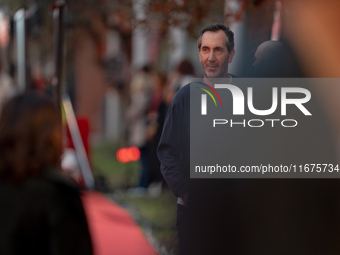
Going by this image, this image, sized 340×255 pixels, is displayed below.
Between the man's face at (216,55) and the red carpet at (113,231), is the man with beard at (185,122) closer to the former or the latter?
the man's face at (216,55)

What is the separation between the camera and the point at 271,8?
358cm

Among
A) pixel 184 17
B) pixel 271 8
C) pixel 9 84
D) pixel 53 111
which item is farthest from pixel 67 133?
pixel 53 111

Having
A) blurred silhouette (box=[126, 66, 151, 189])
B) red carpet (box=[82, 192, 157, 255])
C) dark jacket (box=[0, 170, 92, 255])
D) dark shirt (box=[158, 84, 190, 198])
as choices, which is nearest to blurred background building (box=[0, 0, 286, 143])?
dark shirt (box=[158, 84, 190, 198])

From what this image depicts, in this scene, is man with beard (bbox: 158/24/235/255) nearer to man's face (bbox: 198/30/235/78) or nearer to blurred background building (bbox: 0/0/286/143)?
man's face (bbox: 198/30/235/78)

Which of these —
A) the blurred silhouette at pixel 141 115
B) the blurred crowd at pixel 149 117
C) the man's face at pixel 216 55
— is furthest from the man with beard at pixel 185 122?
the blurred silhouette at pixel 141 115

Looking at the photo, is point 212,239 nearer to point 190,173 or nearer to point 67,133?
point 190,173

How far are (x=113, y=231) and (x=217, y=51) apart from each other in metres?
3.92

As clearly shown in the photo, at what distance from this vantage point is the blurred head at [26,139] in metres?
2.01

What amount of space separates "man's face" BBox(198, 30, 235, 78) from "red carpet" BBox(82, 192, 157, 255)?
2.32 metres

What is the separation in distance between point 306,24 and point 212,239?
4.82 feet

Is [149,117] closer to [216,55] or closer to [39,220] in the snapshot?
[216,55]

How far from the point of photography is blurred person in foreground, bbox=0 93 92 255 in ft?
6.31

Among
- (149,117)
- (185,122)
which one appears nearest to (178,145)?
(185,122)

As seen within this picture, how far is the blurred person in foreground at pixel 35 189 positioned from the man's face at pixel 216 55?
1109 millimetres
